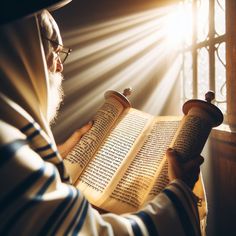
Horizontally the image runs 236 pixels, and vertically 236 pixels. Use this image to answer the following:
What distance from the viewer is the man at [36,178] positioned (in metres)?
0.57

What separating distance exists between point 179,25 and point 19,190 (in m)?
2.16

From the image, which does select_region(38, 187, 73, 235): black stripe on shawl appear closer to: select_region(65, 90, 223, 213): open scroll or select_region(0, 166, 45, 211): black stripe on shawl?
select_region(0, 166, 45, 211): black stripe on shawl

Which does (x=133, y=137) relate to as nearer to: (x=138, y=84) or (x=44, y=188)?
(x=44, y=188)

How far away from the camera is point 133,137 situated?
1.23 metres

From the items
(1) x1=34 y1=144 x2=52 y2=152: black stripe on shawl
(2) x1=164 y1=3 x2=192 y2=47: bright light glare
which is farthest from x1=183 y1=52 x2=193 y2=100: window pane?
(1) x1=34 y1=144 x2=52 y2=152: black stripe on shawl

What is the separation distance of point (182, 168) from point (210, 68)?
1.15 m

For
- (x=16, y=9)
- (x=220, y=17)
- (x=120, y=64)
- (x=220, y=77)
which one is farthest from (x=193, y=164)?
(x=120, y=64)

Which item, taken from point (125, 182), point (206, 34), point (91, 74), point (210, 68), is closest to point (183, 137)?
point (125, 182)

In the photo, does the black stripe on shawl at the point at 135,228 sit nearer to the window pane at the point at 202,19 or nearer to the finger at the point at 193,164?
the finger at the point at 193,164

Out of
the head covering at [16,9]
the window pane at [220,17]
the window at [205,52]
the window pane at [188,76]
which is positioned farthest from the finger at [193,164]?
the window pane at [188,76]

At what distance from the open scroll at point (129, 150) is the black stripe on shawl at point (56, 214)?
1.19ft

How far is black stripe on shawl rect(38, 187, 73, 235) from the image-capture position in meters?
0.59

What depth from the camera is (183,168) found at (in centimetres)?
90

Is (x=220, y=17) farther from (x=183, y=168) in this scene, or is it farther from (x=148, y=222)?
(x=148, y=222)
